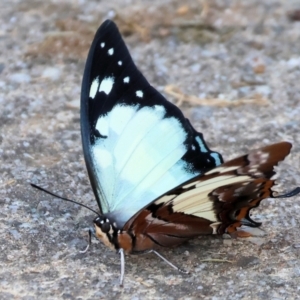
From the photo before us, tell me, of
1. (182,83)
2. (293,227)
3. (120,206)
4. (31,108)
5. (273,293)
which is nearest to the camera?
(273,293)

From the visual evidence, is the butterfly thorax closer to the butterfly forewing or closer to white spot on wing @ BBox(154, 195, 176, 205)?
the butterfly forewing

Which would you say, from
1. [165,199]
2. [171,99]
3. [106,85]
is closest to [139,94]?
[106,85]

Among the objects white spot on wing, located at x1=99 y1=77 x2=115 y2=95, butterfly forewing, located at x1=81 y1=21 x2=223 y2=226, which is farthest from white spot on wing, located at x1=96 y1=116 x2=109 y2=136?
white spot on wing, located at x1=99 y1=77 x2=115 y2=95

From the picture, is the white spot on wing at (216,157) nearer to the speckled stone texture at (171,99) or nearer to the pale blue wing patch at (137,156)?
the pale blue wing patch at (137,156)

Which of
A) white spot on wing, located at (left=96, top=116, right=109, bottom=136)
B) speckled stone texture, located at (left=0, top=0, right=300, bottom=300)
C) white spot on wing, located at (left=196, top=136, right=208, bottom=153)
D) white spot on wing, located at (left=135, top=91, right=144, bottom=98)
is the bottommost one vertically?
speckled stone texture, located at (left=0, top=0, right=300, bottom=300)

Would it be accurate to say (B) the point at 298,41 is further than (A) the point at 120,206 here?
Yes

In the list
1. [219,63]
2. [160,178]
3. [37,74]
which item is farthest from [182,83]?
[160,178]

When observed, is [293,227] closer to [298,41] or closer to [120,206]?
[120,206]

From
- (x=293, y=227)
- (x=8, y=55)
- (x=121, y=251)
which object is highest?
(x=8, y=55)
